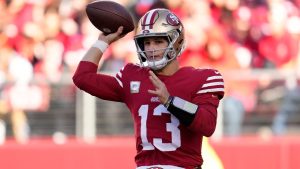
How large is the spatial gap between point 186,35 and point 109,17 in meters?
4.96

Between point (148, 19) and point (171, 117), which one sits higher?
point (148, 19)

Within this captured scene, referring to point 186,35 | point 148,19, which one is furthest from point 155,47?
point 186,35

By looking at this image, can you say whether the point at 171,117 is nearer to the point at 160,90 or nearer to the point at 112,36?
the point at 160,90

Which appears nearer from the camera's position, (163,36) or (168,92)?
(168,92)

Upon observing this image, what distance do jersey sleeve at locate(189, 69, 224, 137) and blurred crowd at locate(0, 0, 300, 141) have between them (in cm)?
458

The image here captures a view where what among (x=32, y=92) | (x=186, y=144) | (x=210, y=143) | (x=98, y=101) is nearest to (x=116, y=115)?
(x=98, y=101)

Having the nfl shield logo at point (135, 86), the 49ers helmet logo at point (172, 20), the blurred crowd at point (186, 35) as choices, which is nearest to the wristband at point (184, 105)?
the nfl shield logo at point (135, 86)

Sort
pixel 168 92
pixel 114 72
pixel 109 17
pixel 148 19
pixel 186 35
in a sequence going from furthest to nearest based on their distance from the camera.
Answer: pixel 186 35, pixel 114 72, pixel 109 17, pixel 148 19, pixel 168 92

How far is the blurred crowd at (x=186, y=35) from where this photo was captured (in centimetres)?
952

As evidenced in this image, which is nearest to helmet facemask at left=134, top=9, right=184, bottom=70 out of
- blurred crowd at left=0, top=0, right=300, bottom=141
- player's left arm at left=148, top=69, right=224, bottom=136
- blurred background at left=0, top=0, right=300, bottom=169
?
player's left arm at left=148, top=69, right=224, bottom=136

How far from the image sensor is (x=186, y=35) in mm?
9695

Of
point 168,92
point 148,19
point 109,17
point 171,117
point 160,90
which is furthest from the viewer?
point 109,17

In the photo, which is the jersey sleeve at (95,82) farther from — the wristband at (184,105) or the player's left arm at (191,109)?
the wristband at (184,105)

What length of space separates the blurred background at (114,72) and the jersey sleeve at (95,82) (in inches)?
120
